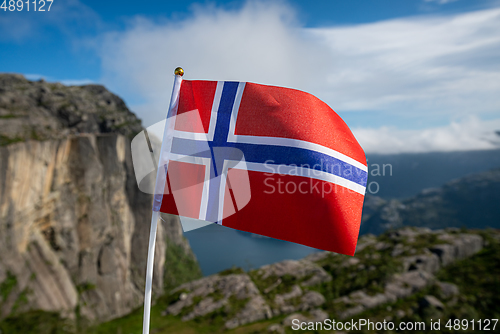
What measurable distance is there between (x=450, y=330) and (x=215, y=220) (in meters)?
28.4

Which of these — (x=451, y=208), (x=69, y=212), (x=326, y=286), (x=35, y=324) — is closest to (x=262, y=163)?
(x=35, y=324)

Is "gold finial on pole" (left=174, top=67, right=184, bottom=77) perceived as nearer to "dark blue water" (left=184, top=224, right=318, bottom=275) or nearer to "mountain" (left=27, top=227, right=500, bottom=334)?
"mountain" (left=27, top=227, right=500, bottom=334)

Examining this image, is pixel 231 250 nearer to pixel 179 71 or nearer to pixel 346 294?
pixel 346 294

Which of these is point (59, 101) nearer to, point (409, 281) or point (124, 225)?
point (124, 225)

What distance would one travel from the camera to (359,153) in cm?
440

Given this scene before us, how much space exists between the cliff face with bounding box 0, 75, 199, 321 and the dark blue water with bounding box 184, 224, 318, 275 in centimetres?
4614

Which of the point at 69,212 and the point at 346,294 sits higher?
the point at 69,212

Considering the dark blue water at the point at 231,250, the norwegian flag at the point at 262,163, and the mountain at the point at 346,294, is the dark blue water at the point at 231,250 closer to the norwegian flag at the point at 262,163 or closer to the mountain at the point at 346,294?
the mountain at the point at 346,294

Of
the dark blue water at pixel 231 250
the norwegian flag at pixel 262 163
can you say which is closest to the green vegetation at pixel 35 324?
the norwegian flag at pixel 262 163

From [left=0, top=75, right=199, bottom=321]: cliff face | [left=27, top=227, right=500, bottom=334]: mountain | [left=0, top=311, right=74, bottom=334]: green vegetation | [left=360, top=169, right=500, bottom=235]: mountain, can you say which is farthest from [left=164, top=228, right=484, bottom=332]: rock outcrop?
[left=360, top=169, right=500, bottom=235]: mountain

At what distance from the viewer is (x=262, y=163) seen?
423 centimetres

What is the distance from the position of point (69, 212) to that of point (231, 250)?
7963cm

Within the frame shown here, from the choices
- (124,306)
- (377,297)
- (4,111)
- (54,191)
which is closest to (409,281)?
(377,297)

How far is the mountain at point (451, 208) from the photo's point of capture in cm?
16162
